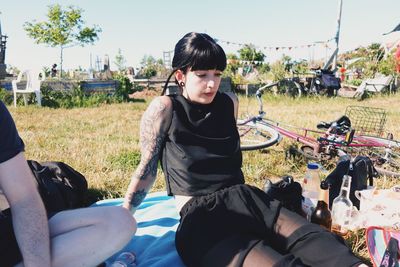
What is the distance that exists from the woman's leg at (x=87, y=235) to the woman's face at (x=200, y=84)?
0.90 metres

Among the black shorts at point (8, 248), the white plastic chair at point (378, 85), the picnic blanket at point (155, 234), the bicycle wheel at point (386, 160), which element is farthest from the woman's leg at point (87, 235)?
the white plastic chair at point (378, 85)

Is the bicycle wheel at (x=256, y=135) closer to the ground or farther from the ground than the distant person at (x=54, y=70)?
closer to the ground

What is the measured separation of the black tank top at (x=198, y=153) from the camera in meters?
2.14

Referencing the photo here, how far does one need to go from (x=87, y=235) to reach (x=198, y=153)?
2.68 feet

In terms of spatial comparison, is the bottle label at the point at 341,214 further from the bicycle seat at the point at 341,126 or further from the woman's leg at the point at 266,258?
the bicycle seat at the point at 341,126

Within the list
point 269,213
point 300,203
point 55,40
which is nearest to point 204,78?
point 269,213

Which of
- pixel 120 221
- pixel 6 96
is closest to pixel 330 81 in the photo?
pixel 6 96

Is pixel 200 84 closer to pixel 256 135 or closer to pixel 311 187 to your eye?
pixel 311 187

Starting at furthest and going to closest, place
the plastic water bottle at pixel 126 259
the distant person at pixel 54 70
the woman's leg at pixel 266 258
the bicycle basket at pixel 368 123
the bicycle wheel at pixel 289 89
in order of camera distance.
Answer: the distant person at pixel 54 70 < the bicycle wheel at pixel 289 89 < the bicycle basket at pixel 368 123 < the plastic water bottle at pixel 126 259 < the woman's leg at pixel 266 258

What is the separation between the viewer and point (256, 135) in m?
4.99

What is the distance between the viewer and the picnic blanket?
7.84ft

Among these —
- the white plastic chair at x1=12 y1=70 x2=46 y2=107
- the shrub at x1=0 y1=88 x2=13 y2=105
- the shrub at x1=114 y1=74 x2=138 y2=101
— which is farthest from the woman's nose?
the shrub at x1=114 y1=74 x2=138 y2=101

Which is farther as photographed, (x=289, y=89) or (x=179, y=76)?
(x=289, y=89)

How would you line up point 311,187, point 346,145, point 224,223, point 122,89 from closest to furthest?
point 224,223
point 311,187
point 346,145
point 122,89
